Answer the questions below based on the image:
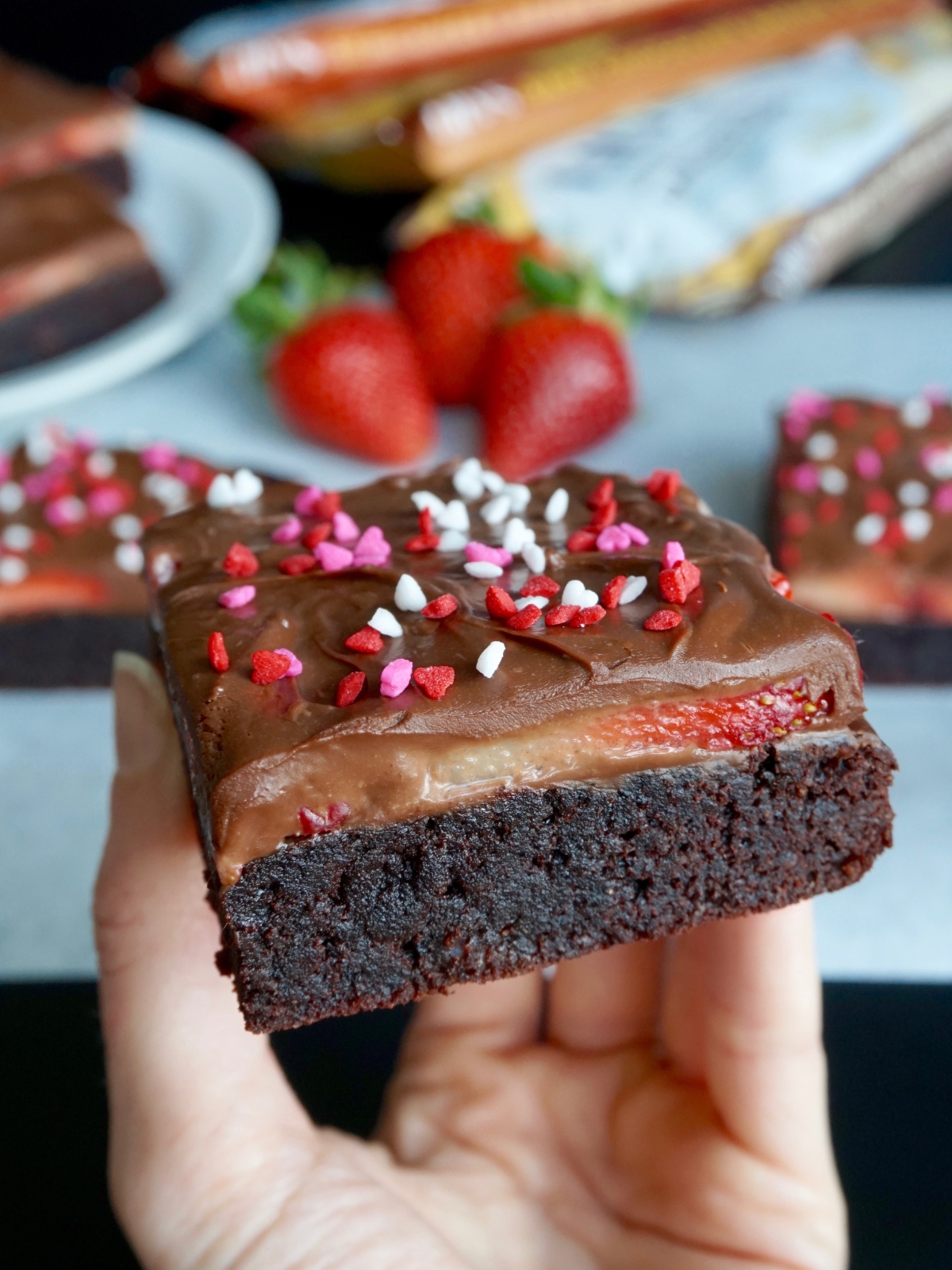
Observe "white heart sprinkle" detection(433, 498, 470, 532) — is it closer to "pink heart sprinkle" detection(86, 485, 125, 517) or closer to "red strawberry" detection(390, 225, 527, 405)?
"pink heart sprinkle" detection(86, 485, 125, 517)

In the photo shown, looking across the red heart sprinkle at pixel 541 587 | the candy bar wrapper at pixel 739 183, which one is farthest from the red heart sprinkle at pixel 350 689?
the candy bar wrapper at pixel 739 183

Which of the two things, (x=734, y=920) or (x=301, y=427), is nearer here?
(x=734, y=920)

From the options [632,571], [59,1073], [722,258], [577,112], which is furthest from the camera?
[577,112]

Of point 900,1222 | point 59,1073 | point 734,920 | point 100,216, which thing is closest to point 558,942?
point 734,920

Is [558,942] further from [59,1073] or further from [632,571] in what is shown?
[59,1073]

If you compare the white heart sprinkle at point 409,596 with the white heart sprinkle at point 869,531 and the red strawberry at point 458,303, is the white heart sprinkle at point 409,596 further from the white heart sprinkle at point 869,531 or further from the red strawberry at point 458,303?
the red strawberry at point 458,303

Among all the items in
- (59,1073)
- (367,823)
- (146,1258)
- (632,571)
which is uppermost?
(632,571)

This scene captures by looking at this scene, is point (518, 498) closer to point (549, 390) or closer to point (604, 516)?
point (604, 516)
